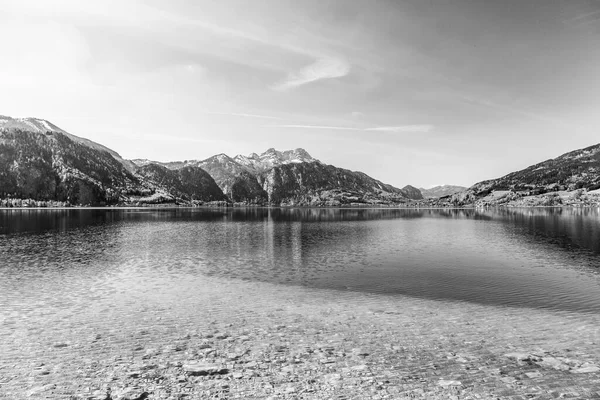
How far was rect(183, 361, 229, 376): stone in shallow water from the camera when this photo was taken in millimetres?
15484

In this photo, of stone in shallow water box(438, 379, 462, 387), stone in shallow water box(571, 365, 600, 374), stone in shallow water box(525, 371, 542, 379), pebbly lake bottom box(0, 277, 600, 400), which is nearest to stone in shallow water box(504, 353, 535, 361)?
pebbly lake bottom box(0, 277, 600, 400)

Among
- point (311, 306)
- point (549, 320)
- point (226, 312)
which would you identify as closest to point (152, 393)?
point (226, 312)

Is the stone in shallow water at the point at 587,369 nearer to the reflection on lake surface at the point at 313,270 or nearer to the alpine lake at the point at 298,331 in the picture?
the alpine lake at the point at 298,331

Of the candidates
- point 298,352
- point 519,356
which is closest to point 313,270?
point 298,352

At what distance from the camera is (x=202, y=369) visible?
52.2 ft

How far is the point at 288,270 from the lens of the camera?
48562 millimetres

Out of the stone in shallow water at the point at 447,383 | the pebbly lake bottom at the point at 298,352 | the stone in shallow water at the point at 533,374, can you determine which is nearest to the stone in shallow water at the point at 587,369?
the pebbly lake bottom at the point at 298,352

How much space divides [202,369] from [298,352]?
4997 mm

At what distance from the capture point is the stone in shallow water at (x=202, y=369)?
15.5 metres

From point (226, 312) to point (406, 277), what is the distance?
84.3ft

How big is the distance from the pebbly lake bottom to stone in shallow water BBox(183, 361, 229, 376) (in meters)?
0.09

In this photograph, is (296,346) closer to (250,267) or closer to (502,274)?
(250,267)

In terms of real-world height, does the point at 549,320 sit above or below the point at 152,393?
below

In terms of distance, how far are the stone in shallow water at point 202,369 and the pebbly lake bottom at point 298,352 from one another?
9cm
